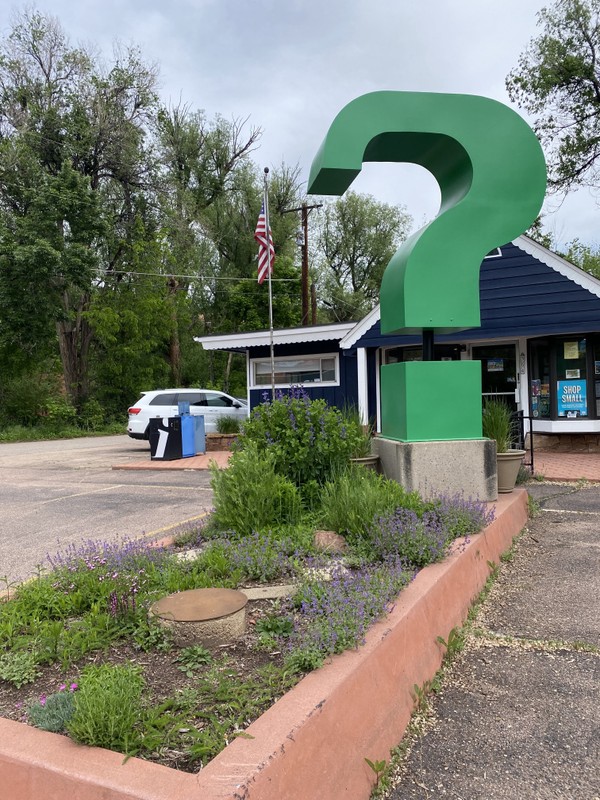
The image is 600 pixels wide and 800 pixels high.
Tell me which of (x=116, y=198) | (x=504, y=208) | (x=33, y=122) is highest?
(x=33, y=122)

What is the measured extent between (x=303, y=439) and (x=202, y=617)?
2.76 meters

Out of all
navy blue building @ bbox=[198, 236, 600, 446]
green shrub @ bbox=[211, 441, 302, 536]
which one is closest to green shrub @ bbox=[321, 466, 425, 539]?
green shrub @ bbox=[211, 441, 302, 536]

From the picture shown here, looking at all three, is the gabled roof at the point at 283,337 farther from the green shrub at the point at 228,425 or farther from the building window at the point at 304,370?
the green shrub at the point at 228,425

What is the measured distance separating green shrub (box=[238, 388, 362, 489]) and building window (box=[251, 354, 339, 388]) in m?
11.1

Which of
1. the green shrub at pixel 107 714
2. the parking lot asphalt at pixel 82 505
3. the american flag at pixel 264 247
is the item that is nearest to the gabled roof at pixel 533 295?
the american flag at pixel 264 247

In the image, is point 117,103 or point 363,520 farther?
point 117,103

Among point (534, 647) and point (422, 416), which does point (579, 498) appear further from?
point (534, 647)

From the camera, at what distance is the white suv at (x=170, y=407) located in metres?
15.8

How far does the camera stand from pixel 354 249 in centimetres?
4288

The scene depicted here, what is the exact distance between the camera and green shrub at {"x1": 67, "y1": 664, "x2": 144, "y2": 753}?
6.51 ft

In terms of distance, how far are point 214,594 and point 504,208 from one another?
467cm

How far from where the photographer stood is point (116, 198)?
2828 centimetres

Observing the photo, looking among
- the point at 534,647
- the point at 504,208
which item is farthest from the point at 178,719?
the point at 504,208

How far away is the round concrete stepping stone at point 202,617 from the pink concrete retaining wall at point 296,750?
2.00ft
